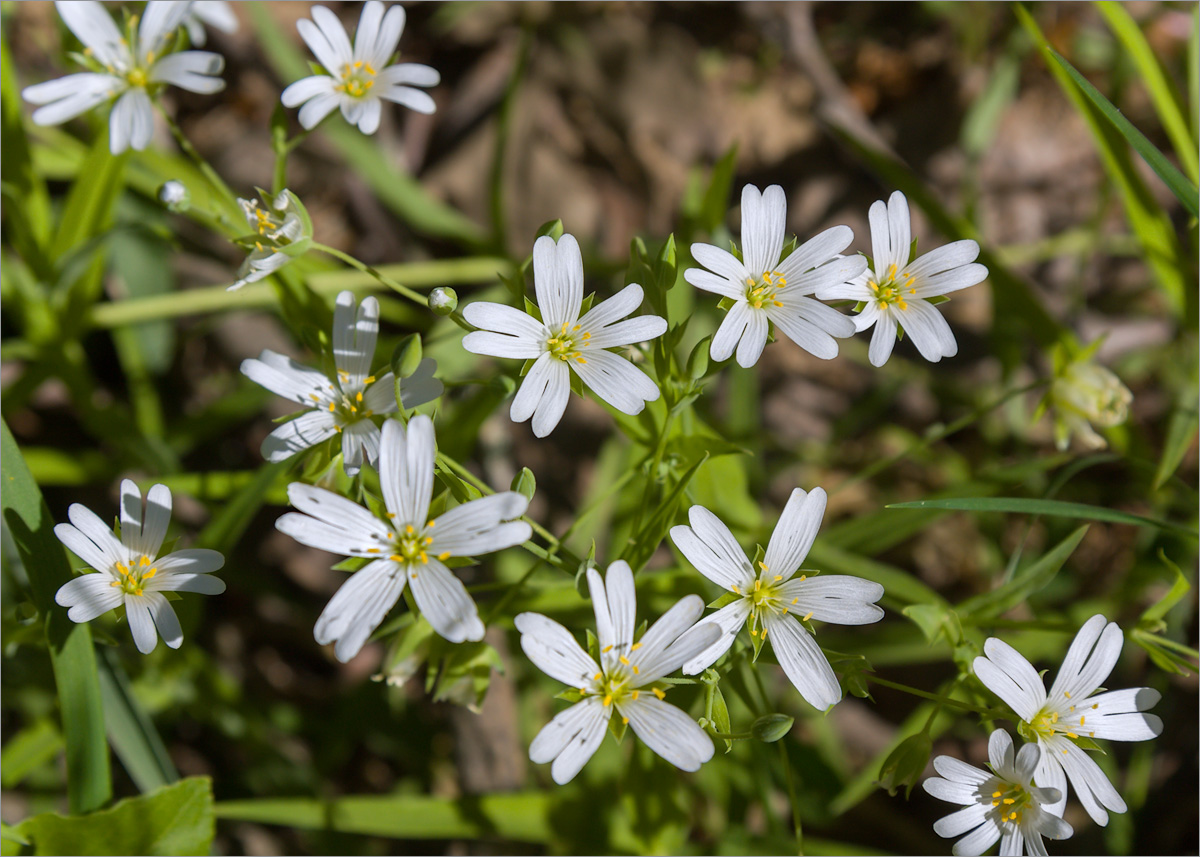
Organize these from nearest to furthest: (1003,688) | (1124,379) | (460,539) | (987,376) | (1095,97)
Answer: (460,539) → (1003,688) → (1095,97) → (1124,379) → (987,376)

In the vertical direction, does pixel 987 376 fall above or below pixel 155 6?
below

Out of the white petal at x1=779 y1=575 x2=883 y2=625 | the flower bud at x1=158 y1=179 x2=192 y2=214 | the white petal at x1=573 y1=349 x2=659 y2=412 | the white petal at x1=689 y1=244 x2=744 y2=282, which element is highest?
the flower bud at x1=158 y1=179 x2=192 y2=214

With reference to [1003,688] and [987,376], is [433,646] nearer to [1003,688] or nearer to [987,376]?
[1003,688]

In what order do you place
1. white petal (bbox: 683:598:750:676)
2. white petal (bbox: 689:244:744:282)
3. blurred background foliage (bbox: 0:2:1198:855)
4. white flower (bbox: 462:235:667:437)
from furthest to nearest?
blurred background foliage (bbox: 0:2:1198:855) → white petal (bbox: 689:244:744:282) → white flower (bbox: 462:235:667:437) → white petal (bbox: 683:598:750:676)

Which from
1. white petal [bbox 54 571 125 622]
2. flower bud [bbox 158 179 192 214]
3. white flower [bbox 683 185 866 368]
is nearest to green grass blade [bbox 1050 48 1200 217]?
white flower [bbox 683 185 866 368]

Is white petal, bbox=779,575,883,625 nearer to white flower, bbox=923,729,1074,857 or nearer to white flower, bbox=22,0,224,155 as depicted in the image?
white flower, bbox=923,729,1074,857

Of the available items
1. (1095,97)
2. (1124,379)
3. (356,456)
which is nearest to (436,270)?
(356,456)

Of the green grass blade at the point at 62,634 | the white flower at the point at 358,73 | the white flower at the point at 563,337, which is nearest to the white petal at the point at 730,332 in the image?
the white flower at the point at 563,337

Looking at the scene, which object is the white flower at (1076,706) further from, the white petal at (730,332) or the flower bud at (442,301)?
the flower bud at (442,301)
